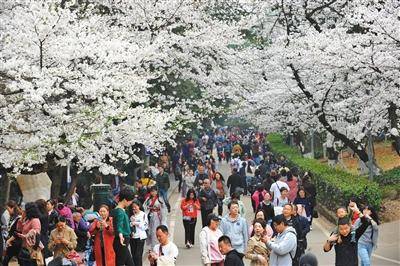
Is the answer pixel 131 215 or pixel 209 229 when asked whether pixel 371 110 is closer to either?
pixel 131 215

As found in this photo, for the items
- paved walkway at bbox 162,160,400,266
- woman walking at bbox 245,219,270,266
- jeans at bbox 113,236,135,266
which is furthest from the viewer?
paved walkway at bbox 162,160,400,266

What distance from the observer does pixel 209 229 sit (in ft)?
40.9

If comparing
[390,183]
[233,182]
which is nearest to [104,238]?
[233,182]

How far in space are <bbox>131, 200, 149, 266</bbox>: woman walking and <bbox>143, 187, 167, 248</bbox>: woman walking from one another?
2.06 metres

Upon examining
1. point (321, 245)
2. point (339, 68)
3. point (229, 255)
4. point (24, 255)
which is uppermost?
point (339, 68)

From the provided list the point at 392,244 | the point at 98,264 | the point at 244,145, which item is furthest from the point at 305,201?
the point at 244,145

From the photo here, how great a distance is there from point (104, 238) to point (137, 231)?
7.23 feet

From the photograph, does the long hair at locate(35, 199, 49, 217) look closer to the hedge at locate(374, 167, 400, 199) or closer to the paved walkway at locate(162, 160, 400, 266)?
the paved walkway at locate(162, 160, 400, 266)

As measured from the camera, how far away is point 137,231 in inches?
586

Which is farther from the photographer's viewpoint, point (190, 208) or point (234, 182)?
point (234, 182)

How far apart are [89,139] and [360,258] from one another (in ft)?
18.4

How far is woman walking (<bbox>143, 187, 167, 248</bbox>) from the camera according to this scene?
17.2 m

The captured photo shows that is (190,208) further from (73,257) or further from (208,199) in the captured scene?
(73,257)

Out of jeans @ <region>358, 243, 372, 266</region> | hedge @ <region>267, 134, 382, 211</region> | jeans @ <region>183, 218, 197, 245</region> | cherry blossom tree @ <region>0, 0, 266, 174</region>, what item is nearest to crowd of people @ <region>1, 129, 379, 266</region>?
jeans @ <region>358, 243, 372, 266</region>
